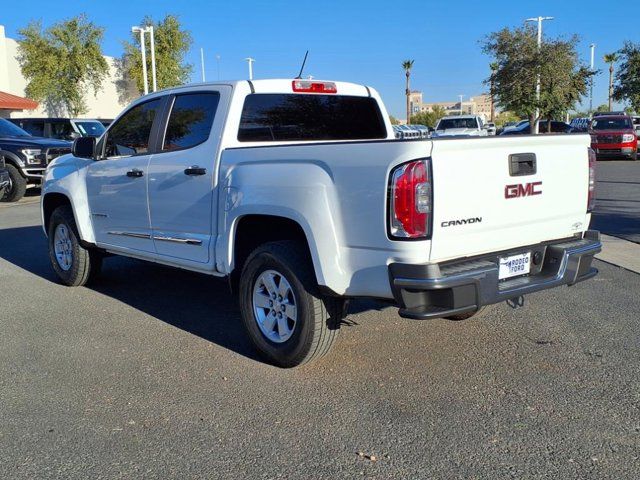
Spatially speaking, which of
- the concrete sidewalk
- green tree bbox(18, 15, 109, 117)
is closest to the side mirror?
the concrete sidewalk

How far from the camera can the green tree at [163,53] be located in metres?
46.8

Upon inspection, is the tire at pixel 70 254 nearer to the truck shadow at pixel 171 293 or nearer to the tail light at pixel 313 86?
the truck shadow at pixel 171 293

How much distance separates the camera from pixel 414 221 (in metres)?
3.63

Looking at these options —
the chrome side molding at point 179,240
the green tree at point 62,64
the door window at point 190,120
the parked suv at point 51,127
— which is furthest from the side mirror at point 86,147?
the green tree at point 62,64

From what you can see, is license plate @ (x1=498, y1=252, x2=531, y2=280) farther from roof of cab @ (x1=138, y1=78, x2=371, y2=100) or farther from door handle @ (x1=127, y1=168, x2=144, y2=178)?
door handle @ (x1=127, y1=168, x2=144, y2=178)

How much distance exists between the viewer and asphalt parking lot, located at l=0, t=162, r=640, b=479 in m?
3.28

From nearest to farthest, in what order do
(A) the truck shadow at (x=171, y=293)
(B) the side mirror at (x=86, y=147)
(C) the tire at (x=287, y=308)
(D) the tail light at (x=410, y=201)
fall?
1. (D) the tail light at (x=410, y=201)
2. (C) the tire at (x=287, y=308)
3. (A) the truck shadow at (x=171, y=293)
4. (B) the side mirror at (x=86, y=147)

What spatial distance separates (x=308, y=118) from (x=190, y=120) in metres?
0.97

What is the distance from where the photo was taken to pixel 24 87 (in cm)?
4119

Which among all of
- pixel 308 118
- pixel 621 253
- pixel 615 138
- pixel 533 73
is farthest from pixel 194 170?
pixel 533 73

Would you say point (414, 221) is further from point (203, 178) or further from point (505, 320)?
point (505, 320)

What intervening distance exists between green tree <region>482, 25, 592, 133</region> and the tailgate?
31.5 m

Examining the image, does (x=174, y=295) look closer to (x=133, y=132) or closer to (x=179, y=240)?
(x=179, y=240)

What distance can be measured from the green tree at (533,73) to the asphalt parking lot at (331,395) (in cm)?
3003
